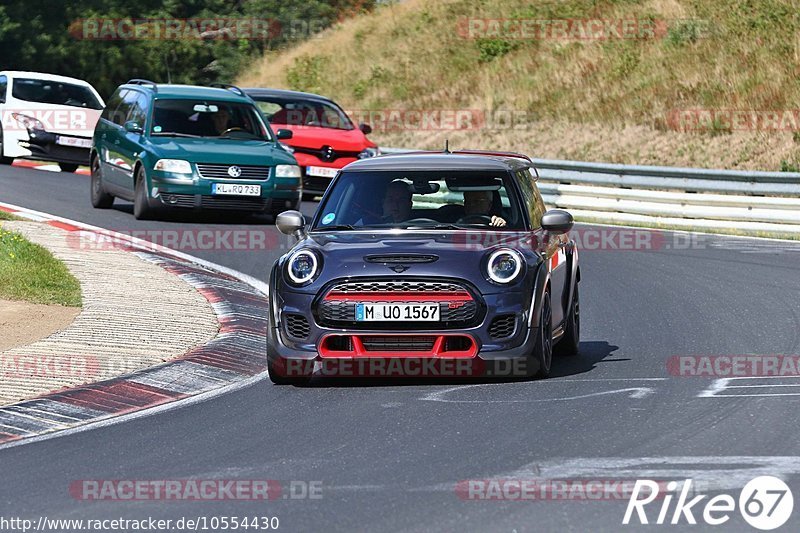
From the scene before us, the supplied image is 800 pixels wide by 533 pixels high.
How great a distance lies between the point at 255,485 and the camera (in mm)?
6727

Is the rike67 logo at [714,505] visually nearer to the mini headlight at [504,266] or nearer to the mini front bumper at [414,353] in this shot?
the mini front bumper at [414,353]

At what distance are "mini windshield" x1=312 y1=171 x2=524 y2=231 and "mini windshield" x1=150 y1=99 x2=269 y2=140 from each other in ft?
32.6

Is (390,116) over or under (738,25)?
under

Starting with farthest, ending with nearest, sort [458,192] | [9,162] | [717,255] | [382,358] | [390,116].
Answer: [390,116], [9,162], [717,255], [458,192], [382,358]

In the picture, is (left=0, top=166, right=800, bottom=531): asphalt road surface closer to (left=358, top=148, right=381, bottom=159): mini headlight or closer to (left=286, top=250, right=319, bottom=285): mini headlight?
(left=286, top=250, right=319, bottom=285): mini headlight

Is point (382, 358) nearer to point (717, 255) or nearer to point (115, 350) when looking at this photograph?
point (115, 350)

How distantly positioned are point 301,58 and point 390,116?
9575 mm


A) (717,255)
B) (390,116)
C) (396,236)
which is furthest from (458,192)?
(390,116)

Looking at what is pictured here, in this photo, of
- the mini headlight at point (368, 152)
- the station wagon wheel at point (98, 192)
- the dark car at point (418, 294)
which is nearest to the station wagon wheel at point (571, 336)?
the dark car at point (418, 294)

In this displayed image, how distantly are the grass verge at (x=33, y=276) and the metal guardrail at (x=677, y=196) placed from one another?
1039cm

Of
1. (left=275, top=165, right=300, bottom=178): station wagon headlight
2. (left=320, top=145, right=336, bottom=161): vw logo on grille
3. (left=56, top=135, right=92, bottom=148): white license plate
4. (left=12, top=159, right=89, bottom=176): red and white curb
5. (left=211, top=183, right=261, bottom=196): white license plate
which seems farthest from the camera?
(left=12, top=159, right=89, bottom=176): red and white curb

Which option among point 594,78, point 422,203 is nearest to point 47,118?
point 594,78

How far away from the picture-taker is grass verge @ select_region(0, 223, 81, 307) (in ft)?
41.2

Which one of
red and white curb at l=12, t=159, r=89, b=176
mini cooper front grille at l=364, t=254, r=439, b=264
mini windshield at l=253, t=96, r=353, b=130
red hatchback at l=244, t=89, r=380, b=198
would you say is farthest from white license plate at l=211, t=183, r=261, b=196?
mini cooper front grille at l=364, t=254, r=439, b=264
